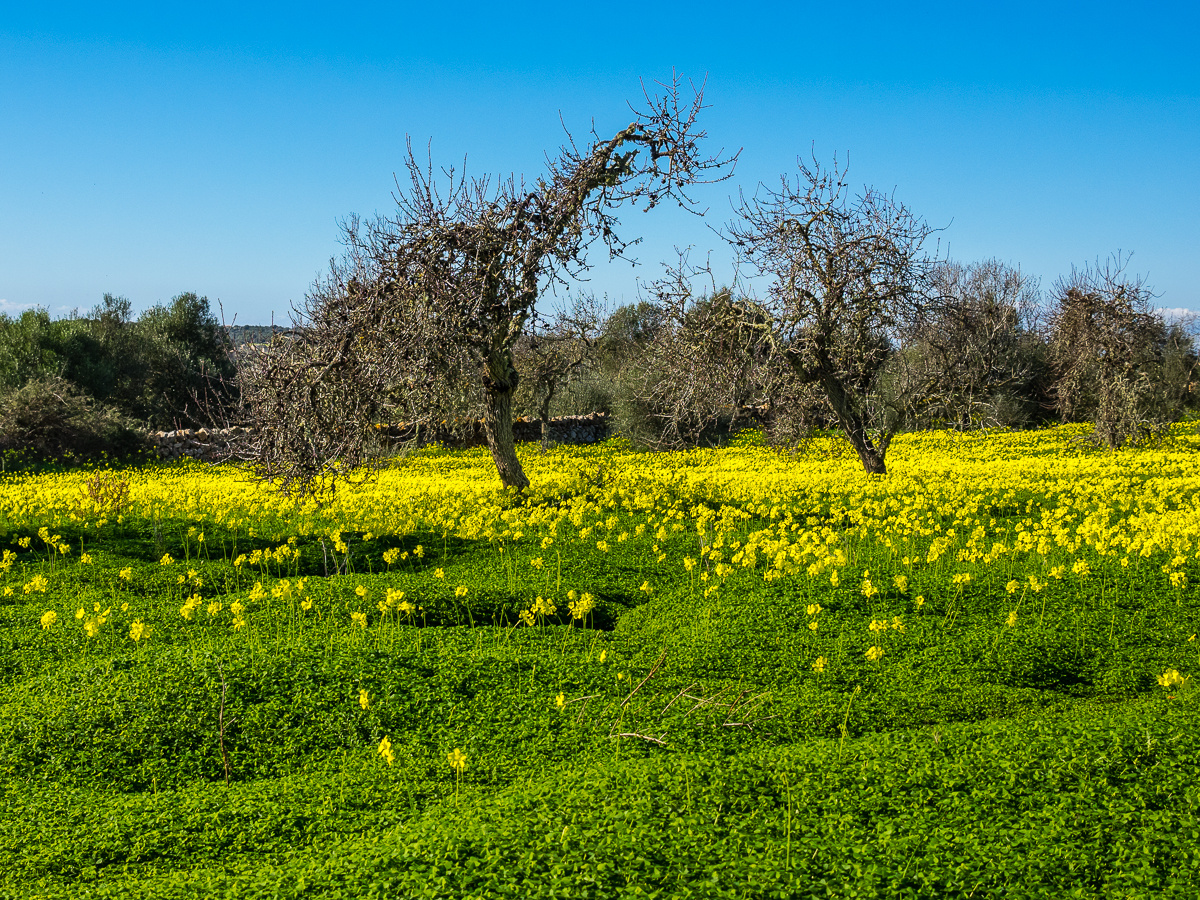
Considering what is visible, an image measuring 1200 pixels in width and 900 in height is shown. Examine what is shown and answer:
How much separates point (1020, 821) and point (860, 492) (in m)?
11.0

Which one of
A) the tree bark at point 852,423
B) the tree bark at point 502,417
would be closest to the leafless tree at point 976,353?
the tree bark at point 852,423

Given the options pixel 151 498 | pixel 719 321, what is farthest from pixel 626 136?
pixel 151 498

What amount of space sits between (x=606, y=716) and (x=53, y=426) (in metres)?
22.7

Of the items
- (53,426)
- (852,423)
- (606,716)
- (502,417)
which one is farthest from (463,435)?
(606,716)

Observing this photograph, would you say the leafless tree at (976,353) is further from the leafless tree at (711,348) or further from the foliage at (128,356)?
the foliage at (128,356)

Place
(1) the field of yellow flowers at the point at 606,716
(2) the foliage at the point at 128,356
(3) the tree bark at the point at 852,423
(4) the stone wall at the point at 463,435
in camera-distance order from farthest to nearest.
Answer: (2) the foliage at the point at 128,356
(4) the stone wall at the point at 463,435
(3) the tree bark at the point at 852,423
(1) the field of yellow flowers at the point at 606,716

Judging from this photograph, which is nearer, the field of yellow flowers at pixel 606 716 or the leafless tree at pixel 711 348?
the field of yellow flowers at pixel 606 716

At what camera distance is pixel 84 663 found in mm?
6410

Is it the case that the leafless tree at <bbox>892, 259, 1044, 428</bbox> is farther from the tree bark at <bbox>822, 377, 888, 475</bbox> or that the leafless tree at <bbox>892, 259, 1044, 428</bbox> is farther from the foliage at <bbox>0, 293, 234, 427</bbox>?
the foliage at <bbox>0, 293, 234, 427</bbox>

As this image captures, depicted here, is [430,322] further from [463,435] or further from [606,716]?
[463,435]

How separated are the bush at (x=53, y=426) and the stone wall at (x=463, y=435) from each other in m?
1.63

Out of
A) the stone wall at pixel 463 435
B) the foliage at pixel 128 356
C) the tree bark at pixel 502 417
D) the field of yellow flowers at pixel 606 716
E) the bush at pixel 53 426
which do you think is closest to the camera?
the field of yellow flowers at pixel 606 716

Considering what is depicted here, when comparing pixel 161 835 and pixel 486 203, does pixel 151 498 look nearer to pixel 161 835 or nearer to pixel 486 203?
pixel 486 203

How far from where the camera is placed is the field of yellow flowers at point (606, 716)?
12.2ft
